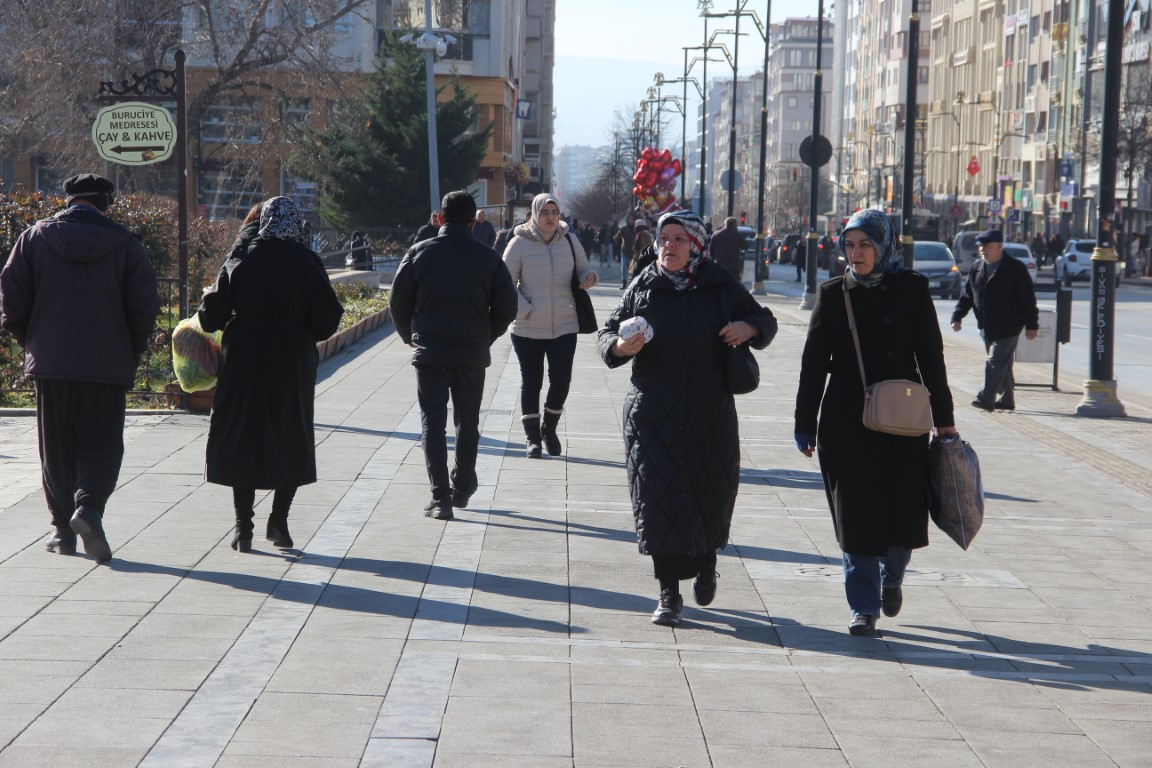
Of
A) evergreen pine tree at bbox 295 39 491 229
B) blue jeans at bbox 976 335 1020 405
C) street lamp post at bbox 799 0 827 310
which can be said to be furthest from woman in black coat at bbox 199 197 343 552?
evergreen pine tree at bbox 295 39 491 229

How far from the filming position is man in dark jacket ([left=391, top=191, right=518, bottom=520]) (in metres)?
8.62

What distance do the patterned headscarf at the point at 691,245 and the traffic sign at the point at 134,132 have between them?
24.5 feet

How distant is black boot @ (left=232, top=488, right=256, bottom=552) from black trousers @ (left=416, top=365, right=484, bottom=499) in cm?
125

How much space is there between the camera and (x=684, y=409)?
6176mm

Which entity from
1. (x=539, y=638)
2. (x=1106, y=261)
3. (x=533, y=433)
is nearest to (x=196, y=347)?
(x=533, y=433)

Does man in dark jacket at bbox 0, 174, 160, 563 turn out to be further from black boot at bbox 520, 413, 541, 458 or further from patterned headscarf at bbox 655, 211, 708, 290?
black boot at bbox 520, 413, 541, 458

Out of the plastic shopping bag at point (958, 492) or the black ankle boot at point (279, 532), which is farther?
the black ankle boot at point (279, 532)

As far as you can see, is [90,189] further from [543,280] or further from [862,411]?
[543,280]

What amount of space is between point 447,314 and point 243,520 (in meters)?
1.69

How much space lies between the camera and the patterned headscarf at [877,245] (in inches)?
241

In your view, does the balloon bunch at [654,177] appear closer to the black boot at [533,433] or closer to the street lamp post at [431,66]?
the street lamp post at [431,66]

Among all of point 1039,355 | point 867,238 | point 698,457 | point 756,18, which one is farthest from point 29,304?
point 756,18

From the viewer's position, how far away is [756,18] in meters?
40.3

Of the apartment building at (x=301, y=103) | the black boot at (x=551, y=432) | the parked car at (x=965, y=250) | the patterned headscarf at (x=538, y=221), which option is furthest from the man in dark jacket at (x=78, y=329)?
the parked car at (x=965, y=250)
